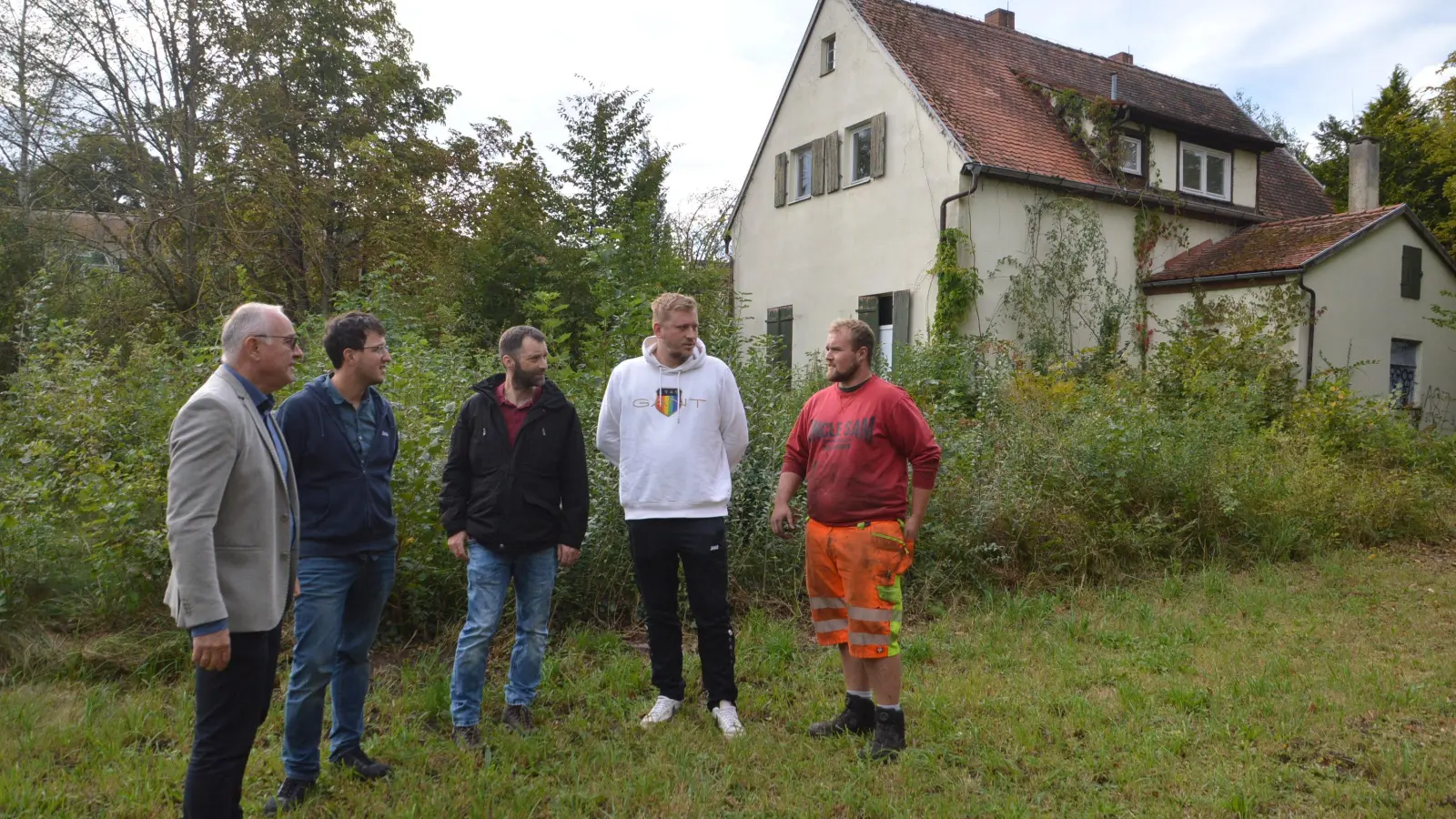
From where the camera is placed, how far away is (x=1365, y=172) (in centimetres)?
2022

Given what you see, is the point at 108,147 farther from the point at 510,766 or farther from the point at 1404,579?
the point at 1404,579

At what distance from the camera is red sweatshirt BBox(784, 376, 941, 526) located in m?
4.11

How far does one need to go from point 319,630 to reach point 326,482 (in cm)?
56

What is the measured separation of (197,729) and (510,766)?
143cm

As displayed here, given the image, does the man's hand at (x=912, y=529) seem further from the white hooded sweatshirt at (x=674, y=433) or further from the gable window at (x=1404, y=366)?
the gable window at (x=1404, y=366)

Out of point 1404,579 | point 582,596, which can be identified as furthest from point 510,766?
point 1404,579

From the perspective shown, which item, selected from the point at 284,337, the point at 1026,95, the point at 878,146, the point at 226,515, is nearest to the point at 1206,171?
the point at 1026,95

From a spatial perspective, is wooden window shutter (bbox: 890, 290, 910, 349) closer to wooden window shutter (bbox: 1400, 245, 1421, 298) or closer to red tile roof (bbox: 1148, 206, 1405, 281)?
red tile roof (bbox: 1148, 206, 1405, 281)

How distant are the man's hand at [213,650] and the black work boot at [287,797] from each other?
1124 millimetres

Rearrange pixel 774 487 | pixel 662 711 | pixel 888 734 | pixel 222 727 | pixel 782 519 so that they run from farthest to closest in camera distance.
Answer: pixel 774 487 < pixel 782 519 < pixel 662 711 < pixel 888 734 < pixel 222 727

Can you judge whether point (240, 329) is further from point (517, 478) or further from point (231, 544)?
point (517, 478)

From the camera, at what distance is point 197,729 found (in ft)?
9.02

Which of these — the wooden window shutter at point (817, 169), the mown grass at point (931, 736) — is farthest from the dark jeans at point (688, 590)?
the wooden window shutter at point (817, 169)

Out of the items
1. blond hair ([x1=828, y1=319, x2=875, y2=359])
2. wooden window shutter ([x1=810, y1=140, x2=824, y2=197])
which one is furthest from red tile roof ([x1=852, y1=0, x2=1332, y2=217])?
blond hair ([x1=828, y1=319, x2=875, y2=359])
